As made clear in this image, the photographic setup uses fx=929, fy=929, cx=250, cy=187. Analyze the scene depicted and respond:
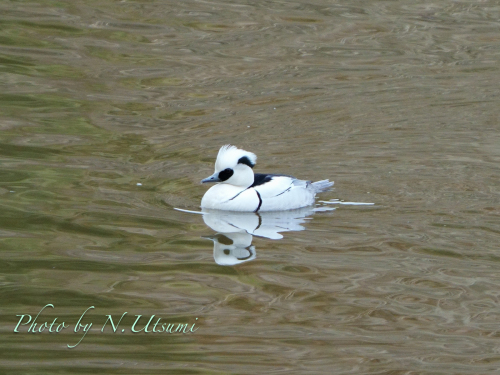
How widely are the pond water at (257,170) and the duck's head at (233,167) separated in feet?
1.37

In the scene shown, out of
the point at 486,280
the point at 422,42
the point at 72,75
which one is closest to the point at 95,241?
the point at 486,280

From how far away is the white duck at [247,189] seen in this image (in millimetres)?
8867

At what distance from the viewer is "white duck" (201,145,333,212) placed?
8867 mm

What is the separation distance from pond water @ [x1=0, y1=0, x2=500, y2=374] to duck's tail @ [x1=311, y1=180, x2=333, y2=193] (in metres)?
0.08

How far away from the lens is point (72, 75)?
43.6 ft

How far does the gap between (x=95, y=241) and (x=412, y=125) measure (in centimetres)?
512

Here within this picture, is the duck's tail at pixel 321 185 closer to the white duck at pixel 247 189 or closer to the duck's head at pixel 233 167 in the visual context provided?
the white duck at pixel 247 189

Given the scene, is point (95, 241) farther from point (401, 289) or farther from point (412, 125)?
point (412, 125)

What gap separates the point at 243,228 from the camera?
8.55 meters

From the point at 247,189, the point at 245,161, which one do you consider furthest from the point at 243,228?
the point at 245,161

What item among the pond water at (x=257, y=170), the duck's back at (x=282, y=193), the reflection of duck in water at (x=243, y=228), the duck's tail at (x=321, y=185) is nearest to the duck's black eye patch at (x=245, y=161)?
the duck's back at (x=282, y=193)

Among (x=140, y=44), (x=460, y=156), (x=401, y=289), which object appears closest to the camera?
(x=401, y=289)

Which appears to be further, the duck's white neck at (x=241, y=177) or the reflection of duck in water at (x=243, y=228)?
the duck's white neck at (x=241, y=177)

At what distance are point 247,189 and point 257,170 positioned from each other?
1295 millimetres
